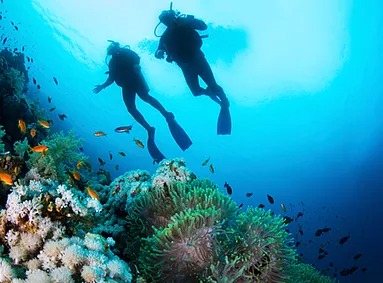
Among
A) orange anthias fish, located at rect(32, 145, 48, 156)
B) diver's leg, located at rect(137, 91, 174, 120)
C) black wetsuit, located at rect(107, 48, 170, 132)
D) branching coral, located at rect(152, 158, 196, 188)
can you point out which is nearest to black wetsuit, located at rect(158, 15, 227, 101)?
diver's leg, located at rect(137, 91, 174, 120)

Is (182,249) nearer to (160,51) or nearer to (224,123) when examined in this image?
(160,51)

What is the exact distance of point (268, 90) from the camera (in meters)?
43.7

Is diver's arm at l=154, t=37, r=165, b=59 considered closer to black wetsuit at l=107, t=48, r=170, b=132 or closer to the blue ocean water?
black wetsuit at l=107, t=48, r=170, b=132

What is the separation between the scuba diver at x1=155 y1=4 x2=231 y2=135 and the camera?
36.1 feet

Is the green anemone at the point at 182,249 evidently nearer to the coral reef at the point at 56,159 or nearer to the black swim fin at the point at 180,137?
the coral reef at the point at 56,159

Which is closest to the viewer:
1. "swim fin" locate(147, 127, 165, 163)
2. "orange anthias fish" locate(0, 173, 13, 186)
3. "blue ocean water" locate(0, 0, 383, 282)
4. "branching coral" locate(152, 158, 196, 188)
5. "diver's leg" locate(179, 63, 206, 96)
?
"orange anthias fish" locate(0, 173, 13, 186)

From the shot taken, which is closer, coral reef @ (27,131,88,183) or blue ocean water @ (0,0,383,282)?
coral reef @ (27,131,88,183)

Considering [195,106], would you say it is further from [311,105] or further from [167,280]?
[167,280]

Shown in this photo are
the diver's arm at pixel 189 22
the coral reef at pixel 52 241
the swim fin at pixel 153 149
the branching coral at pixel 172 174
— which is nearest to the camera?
the coral reef at pixel 52 241

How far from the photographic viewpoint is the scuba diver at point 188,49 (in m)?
11.0

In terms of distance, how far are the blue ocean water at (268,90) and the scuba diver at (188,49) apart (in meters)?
15.1

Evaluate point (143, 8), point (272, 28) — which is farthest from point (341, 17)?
point (143, 8)

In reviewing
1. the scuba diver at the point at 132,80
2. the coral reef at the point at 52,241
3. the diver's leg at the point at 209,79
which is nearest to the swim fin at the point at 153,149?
the scuba diver at the point at 132,80

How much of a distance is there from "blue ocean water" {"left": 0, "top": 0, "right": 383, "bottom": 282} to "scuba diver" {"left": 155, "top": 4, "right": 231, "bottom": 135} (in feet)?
49.6
